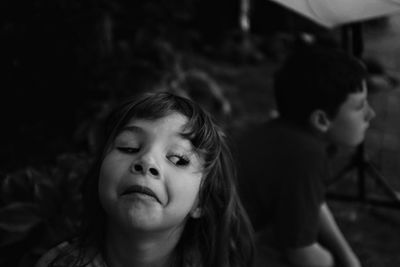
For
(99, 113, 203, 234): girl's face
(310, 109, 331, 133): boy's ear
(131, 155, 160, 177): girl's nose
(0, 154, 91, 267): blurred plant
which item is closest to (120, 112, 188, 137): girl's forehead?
(99, 113, 203, 234): girl's face

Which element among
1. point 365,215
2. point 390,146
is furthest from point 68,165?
point 390,146

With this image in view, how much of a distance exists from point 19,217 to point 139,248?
2.10 ft

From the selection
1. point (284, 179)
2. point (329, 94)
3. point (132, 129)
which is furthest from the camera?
point (329, 94)

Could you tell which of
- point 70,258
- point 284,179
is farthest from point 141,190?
point 284,179

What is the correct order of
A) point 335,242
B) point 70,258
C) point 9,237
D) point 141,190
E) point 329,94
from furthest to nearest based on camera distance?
point 335,242
point 329,94
point 9,237
point 70,258
point 141,190

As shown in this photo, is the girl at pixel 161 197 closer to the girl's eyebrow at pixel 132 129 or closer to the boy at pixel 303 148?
the girl's eyebrow at pixel 132 129

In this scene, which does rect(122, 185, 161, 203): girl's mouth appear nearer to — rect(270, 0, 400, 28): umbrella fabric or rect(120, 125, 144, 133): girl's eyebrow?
rect(120, 125, 144, 133): girl's eyebrow

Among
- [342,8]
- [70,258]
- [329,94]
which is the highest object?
[342,8]

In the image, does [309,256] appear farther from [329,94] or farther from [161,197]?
[161,197]

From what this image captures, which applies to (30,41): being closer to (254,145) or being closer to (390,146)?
(254,145)

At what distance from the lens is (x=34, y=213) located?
2.07 metres

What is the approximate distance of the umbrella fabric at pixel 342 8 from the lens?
80.4 inches

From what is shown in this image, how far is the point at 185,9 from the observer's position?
4422mm

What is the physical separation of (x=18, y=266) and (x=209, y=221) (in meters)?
0.82
